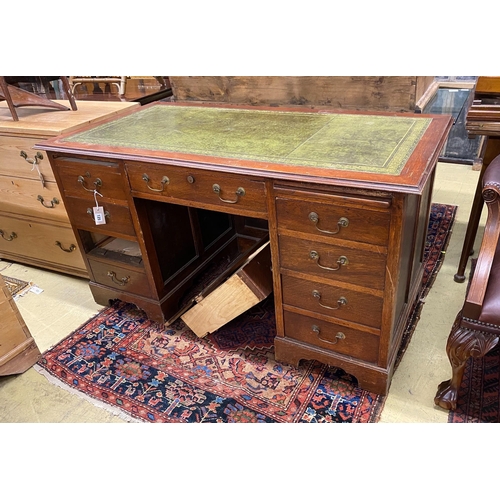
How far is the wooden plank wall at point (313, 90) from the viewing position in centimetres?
213

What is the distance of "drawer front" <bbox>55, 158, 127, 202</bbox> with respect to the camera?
175 cm

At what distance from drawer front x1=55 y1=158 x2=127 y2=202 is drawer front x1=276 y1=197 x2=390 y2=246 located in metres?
0.73

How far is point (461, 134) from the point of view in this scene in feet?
11.0

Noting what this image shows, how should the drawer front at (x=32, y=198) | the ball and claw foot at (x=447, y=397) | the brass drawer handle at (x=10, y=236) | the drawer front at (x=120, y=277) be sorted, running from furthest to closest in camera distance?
the brass drawer handle at (x=10, y=236), the drawer front at (x=32, y=198), the drawer front at (x=120, y=277), the ball and claw foot at (x=447, y=397)

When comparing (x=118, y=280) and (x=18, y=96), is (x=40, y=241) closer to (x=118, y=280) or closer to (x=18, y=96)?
(x=118, y=280)

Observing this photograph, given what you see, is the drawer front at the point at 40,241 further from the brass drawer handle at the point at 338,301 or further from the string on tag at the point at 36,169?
the brass drawer handle at the point at 338,301

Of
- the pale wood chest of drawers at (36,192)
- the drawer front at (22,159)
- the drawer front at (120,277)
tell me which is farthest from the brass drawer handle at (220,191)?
the drawer front at (22,159)

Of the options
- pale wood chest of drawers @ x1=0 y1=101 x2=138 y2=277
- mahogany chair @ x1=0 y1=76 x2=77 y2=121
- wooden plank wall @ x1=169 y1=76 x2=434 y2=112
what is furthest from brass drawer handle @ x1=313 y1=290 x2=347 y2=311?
mahogany chair @ x1=0 y1=76 x2=77 y2=121

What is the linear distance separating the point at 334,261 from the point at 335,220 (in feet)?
0.51

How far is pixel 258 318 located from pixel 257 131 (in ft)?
2.94

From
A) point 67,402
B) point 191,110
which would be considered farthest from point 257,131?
point 67,402

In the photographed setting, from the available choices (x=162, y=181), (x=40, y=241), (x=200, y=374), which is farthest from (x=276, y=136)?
(x=40, y=241)

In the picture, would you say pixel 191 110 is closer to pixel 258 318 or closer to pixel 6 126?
pixel 6 126

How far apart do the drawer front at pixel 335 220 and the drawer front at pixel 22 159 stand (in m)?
1.31
